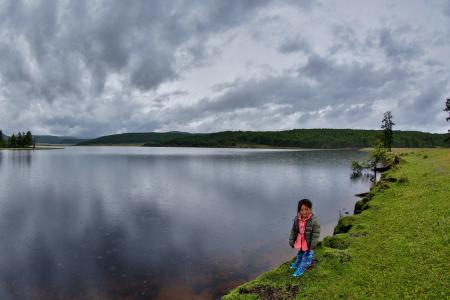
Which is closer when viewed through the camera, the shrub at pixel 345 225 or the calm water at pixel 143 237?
the calm water at pixel 143 237

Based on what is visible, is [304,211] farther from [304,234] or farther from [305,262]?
[305,262]

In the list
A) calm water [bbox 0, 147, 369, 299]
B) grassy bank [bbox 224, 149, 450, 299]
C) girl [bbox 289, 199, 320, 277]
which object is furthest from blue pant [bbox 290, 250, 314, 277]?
calm water [bbox 0, 147, 369, 299]

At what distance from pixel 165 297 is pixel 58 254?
37.0ft

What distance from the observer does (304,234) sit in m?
15.5

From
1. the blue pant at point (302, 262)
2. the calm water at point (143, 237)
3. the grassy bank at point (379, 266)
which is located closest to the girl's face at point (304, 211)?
the blue pant at point (302, 262)

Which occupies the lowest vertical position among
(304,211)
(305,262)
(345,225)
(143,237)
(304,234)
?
(143,237)

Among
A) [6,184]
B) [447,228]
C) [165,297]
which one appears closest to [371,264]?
[447,228]

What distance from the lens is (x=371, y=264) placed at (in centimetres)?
1524

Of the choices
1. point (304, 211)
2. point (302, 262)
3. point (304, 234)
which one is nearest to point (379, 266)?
point (302, 262)

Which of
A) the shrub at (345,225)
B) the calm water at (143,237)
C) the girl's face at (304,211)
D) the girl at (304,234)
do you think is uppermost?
the girl's face at (304,211)

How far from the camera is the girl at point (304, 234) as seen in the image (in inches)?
595

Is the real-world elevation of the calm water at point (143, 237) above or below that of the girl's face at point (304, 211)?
below

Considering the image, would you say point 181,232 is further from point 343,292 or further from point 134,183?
point 134,183

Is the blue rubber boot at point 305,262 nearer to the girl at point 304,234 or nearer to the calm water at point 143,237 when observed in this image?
the girl at point 304,234
